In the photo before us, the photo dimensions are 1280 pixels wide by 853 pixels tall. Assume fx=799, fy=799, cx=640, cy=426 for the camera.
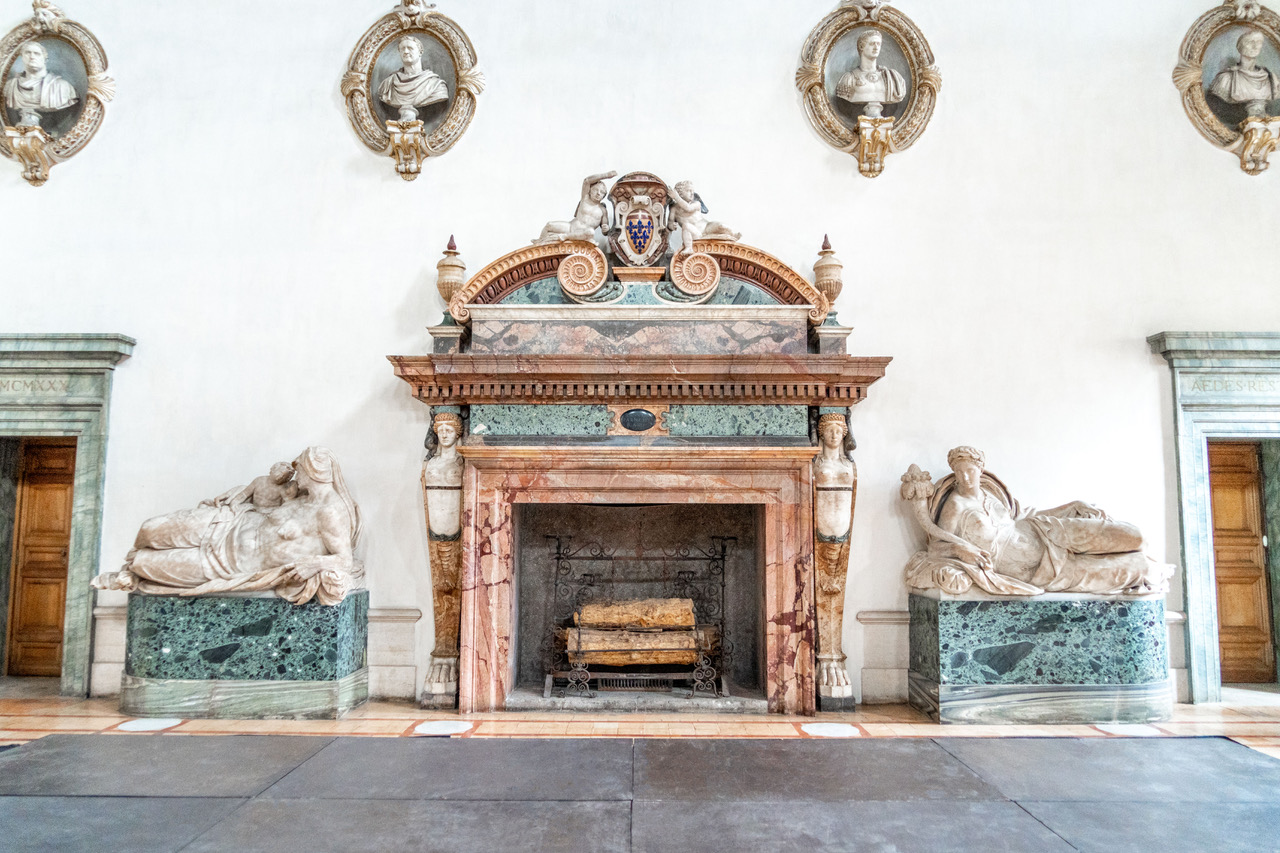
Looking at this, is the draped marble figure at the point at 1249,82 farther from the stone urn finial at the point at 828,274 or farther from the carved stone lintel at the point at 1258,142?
the stone urn finial at the point at 828,274

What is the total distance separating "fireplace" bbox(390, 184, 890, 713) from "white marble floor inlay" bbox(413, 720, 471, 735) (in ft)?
0.85

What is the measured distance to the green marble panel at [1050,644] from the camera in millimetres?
4477

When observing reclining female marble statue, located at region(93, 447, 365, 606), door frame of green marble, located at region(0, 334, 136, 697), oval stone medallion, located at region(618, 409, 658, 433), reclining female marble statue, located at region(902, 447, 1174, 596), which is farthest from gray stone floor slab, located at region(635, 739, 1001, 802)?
door frame of green marble, located at region(0, 334, 136, 697)

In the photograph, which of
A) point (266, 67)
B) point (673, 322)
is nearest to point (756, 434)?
point (673, 322)

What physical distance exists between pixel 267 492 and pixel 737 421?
9.57 ft

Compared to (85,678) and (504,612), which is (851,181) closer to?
(504,612)

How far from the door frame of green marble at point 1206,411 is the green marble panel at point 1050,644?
3.21 ft

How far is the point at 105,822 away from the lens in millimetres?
2633

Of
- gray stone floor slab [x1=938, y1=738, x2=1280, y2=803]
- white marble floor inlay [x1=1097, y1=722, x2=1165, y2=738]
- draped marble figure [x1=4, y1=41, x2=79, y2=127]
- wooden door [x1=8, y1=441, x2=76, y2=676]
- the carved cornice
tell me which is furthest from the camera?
wooden door [x1=8, y1=441, x2=76, y2=676]

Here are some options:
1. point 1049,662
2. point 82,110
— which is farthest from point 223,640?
point 1049,662

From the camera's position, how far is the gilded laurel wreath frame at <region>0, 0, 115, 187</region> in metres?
5.57

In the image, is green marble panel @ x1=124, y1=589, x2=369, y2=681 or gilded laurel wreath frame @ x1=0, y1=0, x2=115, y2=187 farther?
gilded laurel wreath frame @ x1=0, y1=0, x2=115, y2=187

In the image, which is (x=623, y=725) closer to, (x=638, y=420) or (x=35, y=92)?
(x=638, y=420)

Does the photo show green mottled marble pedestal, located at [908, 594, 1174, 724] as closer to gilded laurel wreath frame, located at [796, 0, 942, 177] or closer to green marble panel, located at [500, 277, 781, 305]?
green marble panel, located at [500, 277, 781, 305]
